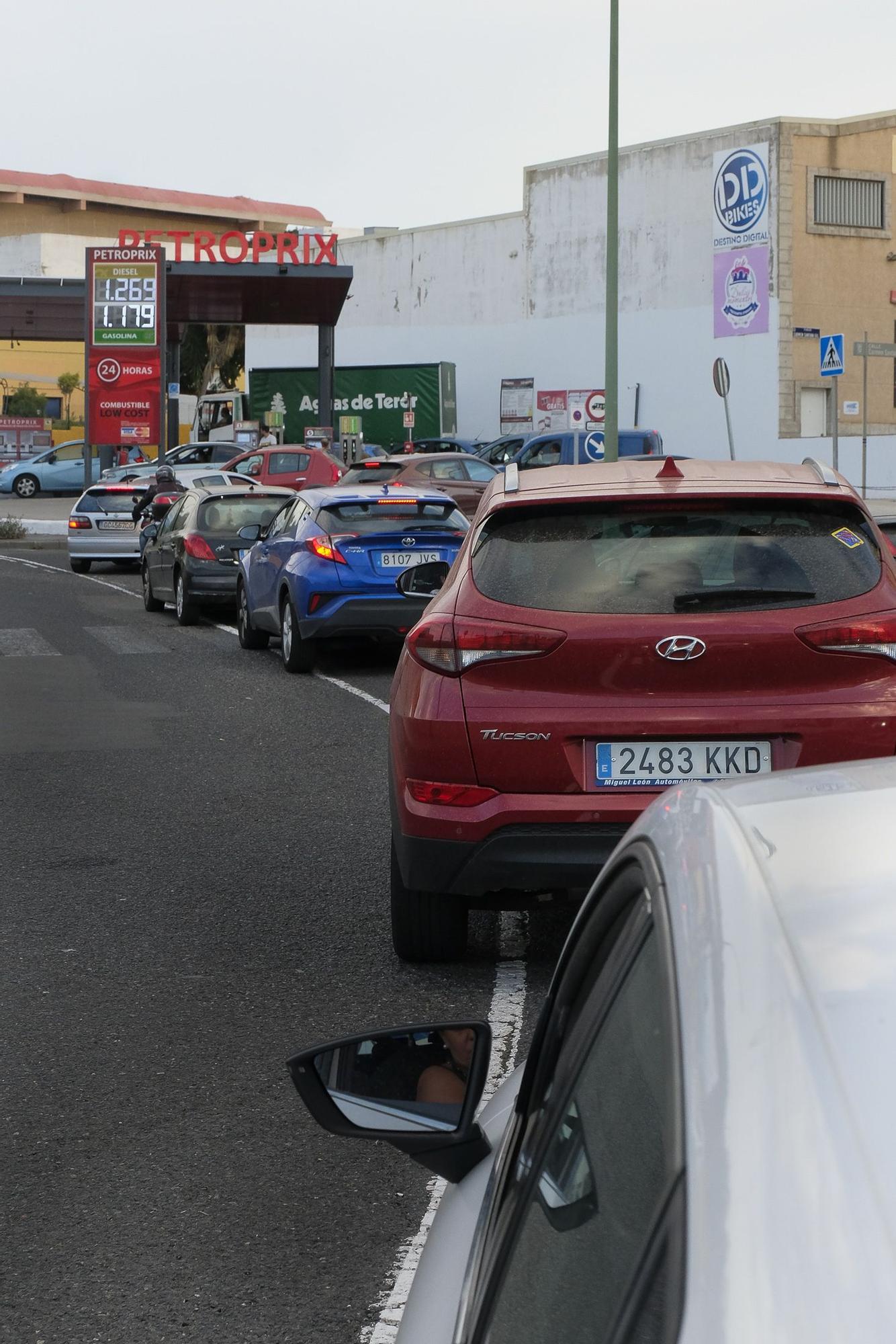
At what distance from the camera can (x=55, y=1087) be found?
4.98 metres

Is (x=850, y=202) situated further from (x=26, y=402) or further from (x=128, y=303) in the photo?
(x=26, y=402)

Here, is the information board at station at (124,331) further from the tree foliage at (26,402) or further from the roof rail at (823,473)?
the tree foliage at (26,402)

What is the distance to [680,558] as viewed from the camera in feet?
19.1

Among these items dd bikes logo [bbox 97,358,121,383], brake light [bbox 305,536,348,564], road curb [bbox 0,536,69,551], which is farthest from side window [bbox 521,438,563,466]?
brake light [bbox 305,536,348,564]

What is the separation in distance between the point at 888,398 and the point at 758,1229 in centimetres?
5056

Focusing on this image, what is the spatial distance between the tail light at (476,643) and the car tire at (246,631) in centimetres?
1145

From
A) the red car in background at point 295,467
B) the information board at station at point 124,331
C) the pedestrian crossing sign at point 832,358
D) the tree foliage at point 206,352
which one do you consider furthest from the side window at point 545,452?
the tree foliage at point 206,352

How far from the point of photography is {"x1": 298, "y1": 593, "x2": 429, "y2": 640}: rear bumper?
48.2 feet

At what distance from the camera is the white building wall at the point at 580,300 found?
51125 mm

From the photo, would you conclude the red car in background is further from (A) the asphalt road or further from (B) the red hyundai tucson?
(B) the red hyundai tucson

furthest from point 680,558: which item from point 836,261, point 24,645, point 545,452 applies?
point 836,261

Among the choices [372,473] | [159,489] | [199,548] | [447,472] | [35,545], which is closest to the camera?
[199,548]

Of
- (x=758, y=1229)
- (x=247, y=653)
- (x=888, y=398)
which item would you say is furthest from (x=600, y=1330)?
(x=888, y=398)

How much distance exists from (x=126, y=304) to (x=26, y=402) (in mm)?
55183
